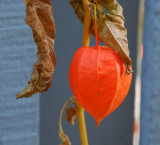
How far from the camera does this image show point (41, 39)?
280mm

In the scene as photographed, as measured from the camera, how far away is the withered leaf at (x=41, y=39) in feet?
0.91

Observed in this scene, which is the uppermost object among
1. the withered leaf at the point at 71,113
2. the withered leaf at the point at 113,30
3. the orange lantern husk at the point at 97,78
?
the withered leaf at the point at 113,30

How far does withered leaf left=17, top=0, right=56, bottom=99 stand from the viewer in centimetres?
28

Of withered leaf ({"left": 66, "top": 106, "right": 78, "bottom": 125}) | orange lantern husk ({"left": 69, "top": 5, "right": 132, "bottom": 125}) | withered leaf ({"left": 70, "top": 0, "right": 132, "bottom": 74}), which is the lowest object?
withered leaf ({"left": 66, "top": 106, "right": 78, "bottom": 125})

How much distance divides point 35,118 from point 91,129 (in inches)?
7.8

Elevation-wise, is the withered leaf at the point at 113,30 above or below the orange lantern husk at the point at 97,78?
above

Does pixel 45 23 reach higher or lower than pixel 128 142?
higher

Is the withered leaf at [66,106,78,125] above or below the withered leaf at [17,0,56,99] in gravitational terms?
below

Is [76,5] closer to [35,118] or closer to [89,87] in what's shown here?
[89,87]

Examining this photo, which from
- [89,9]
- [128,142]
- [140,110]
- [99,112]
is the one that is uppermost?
[89,9]

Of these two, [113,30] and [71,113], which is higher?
[113,30]

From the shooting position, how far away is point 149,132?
841mm

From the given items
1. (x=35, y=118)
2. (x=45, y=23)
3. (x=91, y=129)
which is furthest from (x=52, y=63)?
(x=91, y=129)

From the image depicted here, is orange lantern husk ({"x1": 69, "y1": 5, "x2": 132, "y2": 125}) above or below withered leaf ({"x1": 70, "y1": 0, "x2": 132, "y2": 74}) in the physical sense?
below
